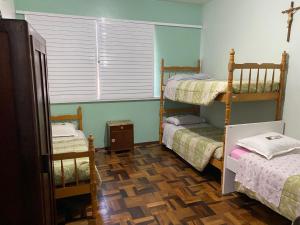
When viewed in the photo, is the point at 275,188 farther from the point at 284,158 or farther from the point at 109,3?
the point at 109,3

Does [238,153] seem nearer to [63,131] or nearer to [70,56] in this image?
[63,131]

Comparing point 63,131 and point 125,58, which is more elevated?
A: point 125,58

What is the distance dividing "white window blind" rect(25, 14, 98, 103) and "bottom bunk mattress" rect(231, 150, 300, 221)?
2.53m

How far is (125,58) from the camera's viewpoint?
3.69 m

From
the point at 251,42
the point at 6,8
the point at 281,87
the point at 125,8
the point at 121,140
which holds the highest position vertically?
the point at 125,8

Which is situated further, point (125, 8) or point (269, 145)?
point (125, 8)

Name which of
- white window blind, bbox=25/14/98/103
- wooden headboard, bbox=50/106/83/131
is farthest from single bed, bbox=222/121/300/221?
white window blind, bbox=25/14/98/103

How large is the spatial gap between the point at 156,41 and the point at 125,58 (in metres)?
0.64

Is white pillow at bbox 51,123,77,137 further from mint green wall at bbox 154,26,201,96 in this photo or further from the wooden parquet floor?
mint green wall at bbox 154,26,201,96

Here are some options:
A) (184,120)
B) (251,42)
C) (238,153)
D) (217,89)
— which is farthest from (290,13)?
(184,120)

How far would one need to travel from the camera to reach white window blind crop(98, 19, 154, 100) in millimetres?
3545

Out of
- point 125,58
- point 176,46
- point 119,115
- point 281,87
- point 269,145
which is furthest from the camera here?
point 176,46

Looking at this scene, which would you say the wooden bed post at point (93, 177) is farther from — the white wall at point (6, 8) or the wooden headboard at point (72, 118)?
the wooden headboard at point (72, 118)

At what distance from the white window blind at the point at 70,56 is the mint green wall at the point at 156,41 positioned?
0.43 ft
